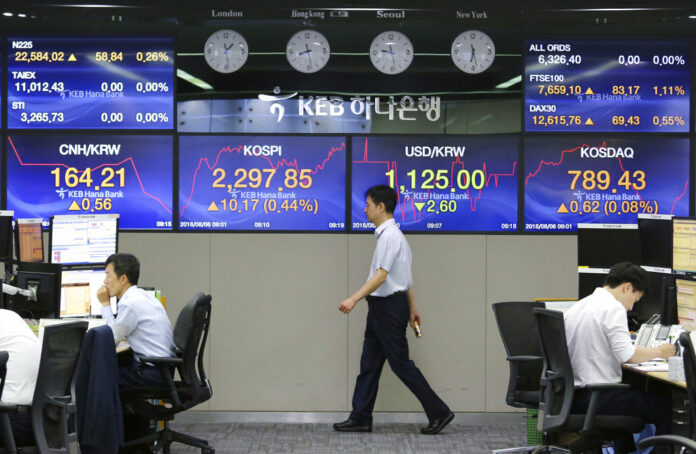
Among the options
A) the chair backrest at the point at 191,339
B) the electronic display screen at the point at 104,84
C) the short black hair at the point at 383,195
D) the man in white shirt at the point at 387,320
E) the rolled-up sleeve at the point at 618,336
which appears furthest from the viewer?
the electronic display screen at the point at 104,84

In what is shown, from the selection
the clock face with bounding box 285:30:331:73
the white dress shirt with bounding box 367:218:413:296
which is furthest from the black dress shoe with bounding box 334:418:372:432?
the clock face with bounding box 285:30:331:73

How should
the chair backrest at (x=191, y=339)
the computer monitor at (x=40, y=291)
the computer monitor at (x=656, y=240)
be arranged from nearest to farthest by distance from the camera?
the computer monitor at (x=40, y=291)
the computer monitor at (x=656, y=240)
the chair backrest at (x=191, y=339)

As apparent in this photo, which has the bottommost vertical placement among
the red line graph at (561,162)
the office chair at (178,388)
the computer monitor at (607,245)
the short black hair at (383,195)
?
the office chair at (178,388)

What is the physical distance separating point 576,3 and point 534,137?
3.15ft

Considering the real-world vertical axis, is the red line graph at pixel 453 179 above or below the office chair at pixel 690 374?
above

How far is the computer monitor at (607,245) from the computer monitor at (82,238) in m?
2.87

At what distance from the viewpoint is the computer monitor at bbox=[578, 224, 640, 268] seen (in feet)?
18.8

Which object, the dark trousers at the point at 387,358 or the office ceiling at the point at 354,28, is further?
the office ceiling at the point at 354,28

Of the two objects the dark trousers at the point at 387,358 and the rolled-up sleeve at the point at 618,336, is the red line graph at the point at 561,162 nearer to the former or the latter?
the dark trousers at the point at 387,358

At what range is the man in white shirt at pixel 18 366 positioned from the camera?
3990mm

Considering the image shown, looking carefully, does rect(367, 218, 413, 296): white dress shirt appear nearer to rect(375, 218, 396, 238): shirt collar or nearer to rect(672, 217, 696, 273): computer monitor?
rect(375, 218, 396, 238): shirt collar

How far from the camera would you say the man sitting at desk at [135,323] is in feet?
17.0

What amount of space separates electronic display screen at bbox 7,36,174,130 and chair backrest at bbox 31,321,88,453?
9.19 ft

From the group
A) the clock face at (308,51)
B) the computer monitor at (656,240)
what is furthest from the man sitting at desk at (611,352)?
the clock face at (308,51)
